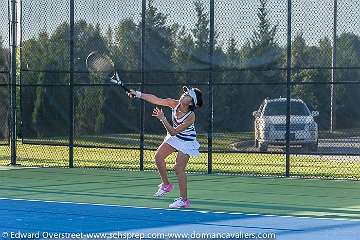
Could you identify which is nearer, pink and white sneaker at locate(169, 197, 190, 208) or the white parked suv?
pink and white sneaker at locate(169, 197, 190, 208)

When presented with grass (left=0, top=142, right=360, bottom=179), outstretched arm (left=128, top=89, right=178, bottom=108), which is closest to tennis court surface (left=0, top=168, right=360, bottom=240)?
outstretched arm (left=128, top=89, right=178, bottom=108)

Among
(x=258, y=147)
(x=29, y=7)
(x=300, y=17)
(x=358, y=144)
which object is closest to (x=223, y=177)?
(x=258, y=147)

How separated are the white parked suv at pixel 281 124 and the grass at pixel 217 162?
61 cm

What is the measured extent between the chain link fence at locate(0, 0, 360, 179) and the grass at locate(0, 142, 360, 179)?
6 centimetres

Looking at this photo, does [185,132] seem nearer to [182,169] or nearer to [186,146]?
[186,146]

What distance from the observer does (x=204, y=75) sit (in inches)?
768

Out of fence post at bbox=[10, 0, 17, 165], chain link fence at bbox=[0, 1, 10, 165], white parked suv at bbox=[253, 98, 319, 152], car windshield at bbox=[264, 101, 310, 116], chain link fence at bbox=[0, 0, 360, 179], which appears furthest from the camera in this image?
chain link fence at bbox=[0, 1, 10, 165]

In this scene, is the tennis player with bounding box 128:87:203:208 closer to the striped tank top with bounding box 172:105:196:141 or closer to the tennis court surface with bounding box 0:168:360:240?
the striped tank top with bounding box 172:105:196:141

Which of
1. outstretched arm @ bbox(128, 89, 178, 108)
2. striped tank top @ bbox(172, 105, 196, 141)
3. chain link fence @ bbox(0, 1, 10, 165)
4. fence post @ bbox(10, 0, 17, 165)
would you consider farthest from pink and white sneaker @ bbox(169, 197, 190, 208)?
chain link fence @ bbox(0, 1, 10, 165)

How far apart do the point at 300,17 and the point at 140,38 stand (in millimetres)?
3808

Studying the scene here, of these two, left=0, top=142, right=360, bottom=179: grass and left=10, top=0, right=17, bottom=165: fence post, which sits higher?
left=10, top=0, right=17, bottom=165: fence post

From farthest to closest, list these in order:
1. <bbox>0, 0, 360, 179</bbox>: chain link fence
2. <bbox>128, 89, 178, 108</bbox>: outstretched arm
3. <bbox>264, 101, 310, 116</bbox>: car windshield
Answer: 1. <bbox>264, 101, 310, 116</bbox>: car windshield
2. <bbox>0, 0, 360, 179</bbox>: chain link fence
3. <bbox>128, 89, 178, 108</bbox>: outstretched arm

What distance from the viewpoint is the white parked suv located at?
763 inches

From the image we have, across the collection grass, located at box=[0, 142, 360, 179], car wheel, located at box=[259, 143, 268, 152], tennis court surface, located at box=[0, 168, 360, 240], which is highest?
car wheel, located at box=[259, 143, 268, 152]
